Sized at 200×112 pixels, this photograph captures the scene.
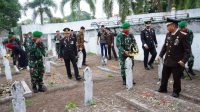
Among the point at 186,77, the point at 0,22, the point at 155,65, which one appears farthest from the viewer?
the point at 0,22

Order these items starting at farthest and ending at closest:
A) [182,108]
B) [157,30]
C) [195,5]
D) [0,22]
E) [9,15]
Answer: [9,15] → [0,22] → [195,5] → [157,30] → [182,108]

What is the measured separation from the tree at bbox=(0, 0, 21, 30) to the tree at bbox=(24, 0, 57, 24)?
33.9 ft

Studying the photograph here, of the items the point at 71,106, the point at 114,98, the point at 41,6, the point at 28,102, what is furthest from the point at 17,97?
the point at 41,6

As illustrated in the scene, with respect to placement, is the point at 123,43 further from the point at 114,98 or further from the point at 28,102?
the point at 28,102

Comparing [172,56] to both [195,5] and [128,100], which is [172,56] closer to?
[128,100]

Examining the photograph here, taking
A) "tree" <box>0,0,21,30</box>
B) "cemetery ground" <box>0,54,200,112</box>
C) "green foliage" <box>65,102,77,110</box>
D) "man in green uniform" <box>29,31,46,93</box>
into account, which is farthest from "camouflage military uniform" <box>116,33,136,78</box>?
"tree" <box>0,0,21,30</box>

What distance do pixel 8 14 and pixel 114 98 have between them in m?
22.7

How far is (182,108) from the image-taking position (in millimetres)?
5969

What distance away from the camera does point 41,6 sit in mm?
39281

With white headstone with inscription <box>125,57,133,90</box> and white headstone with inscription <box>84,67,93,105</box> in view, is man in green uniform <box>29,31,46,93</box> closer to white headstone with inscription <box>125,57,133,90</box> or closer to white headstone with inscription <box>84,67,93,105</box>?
white headstone with inscription <box>84,67,93,105</box>

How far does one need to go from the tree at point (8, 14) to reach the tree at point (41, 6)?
407 inches

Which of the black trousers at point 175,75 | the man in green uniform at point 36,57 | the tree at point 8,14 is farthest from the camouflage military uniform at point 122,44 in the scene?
the tree at point 8,14

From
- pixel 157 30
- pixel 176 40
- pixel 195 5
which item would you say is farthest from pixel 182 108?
pixel 195 5

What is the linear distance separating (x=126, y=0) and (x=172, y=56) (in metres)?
11.6
